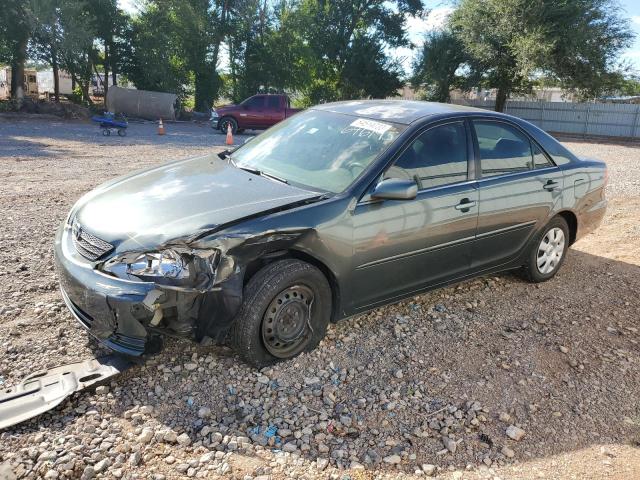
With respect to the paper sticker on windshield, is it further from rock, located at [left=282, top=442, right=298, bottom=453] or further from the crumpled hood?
rock, located at [left=282, top=442, right=298, bottom=453]

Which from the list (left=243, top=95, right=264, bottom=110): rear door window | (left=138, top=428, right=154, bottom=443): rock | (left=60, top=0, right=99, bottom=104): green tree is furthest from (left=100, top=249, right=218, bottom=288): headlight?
(left=60, top=0, right=99, bottom=104): green tree

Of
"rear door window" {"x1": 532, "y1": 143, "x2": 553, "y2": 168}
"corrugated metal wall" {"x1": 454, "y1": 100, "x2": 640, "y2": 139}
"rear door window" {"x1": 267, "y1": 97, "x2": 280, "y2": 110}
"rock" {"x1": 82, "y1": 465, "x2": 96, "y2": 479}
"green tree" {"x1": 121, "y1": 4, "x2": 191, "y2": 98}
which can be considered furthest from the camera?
"green tree" {"x1": 121, "y1": 4, "x2": 191, "y2": 98}

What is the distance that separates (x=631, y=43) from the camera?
84.7 ft

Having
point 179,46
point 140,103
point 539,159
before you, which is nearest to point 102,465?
point 539,159

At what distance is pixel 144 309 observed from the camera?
9.32 ft

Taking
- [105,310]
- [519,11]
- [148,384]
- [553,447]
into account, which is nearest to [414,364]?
[553,447]

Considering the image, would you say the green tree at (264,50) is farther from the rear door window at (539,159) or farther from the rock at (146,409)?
the rock at (146,409)

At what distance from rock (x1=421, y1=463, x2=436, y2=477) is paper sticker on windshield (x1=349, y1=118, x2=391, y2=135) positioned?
235 centimetres

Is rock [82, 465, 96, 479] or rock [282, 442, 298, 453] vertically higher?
rock [82, 465, 96, 479]

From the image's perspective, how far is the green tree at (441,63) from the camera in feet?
99.0

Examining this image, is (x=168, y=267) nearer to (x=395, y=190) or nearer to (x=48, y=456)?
(x=48, y=456)

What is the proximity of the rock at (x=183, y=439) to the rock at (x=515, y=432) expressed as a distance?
1.77 meters

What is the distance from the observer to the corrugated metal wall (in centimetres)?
2769

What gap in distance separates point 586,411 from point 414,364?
3.55 feet
